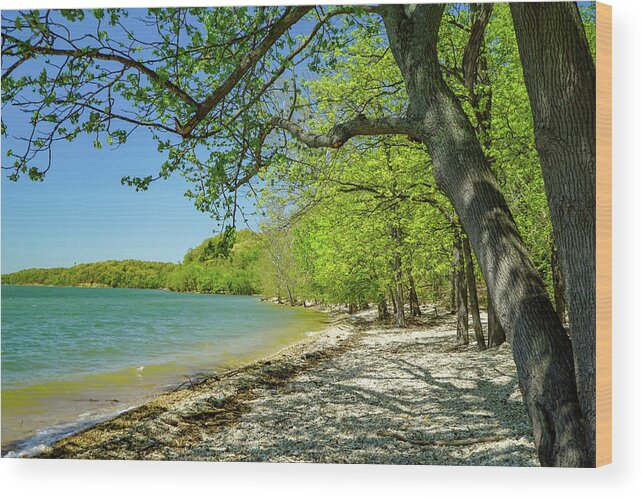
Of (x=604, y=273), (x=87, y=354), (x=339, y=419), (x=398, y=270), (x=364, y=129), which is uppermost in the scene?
(x=364, y=129)

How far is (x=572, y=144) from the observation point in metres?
2.56

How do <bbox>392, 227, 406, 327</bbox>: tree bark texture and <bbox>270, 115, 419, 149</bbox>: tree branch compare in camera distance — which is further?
<bbox>392, 227, 406, 327</bbox>: tree bark texture

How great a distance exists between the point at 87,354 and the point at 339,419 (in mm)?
3150

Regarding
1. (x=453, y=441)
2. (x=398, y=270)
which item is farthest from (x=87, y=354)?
(x=398, y=270)

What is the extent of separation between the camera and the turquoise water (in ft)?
15.4

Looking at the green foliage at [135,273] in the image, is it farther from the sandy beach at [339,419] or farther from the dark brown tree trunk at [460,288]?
the dark brown tree trunk at [460,288]

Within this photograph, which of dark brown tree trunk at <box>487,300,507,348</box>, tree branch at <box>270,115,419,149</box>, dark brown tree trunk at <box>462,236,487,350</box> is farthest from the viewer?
dark brown tree trunk at <box>462,236,487,350</box>

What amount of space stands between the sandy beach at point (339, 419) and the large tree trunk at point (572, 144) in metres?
1.36

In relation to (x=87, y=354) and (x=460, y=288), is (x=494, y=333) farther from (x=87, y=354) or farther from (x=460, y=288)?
(x=87, y=354)

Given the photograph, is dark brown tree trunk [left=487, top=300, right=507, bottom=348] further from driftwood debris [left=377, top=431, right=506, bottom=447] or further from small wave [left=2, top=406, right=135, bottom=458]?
small wave [left=2, top=406, right=135, bottom=458]

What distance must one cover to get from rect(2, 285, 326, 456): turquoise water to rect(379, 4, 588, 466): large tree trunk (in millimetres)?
3073

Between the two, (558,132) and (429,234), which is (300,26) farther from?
(429,234)

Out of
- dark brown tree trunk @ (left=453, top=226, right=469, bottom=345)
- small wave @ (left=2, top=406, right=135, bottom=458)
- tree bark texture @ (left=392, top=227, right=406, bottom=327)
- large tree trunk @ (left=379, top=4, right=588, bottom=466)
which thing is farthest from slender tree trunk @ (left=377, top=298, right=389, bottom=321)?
large tree trunk @ (left=379, top=4, right=588, bottom=466)

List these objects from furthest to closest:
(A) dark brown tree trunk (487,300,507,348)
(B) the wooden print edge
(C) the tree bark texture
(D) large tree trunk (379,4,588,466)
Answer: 1. (C) the tree bark texture
2. (A) dark brown tree trunk (487,300,507,348)
3. (B) the wooden print edge
4. (D) large tree trunk (379,4,588,466)
